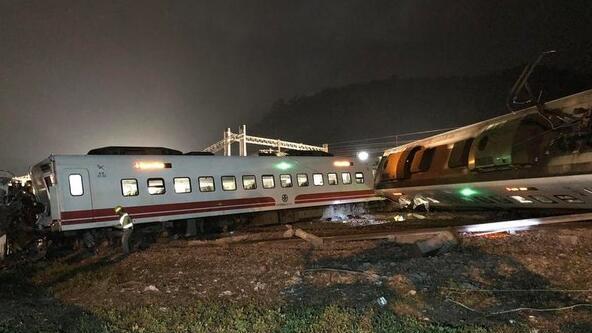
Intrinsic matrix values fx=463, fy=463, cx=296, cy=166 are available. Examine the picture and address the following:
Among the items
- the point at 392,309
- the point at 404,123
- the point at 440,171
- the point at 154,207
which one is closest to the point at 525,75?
the point at 440,171

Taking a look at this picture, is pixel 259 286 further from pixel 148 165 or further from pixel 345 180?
pixel 345 180

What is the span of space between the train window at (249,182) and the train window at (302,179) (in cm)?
243

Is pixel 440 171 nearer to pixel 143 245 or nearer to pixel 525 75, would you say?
pixel 525 75

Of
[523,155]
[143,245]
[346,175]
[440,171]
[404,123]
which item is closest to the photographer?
[523,155]

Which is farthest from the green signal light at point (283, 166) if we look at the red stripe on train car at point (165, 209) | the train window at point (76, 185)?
the train window at point (76, 185)

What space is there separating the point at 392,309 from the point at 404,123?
91.5 m

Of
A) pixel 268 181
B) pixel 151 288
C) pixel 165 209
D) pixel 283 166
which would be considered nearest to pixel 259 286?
pixel 151 288

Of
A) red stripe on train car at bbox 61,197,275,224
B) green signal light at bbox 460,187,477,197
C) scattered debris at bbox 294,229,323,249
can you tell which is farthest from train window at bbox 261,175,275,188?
green signal light at bbox 460,187,477,197

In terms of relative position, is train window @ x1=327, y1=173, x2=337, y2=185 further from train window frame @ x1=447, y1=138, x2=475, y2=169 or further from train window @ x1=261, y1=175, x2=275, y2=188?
train window frame @ x1=447, y1=138, x2=475, y2=169

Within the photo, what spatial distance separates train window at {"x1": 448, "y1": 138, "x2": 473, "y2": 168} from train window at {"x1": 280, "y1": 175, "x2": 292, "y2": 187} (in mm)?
8369

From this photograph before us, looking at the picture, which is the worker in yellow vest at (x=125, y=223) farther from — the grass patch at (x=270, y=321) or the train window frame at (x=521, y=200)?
the train window frame at (x=521, y=200)

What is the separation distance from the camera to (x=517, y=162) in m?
11.5

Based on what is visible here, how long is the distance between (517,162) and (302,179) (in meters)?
11.3

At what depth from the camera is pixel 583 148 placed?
10031mm
